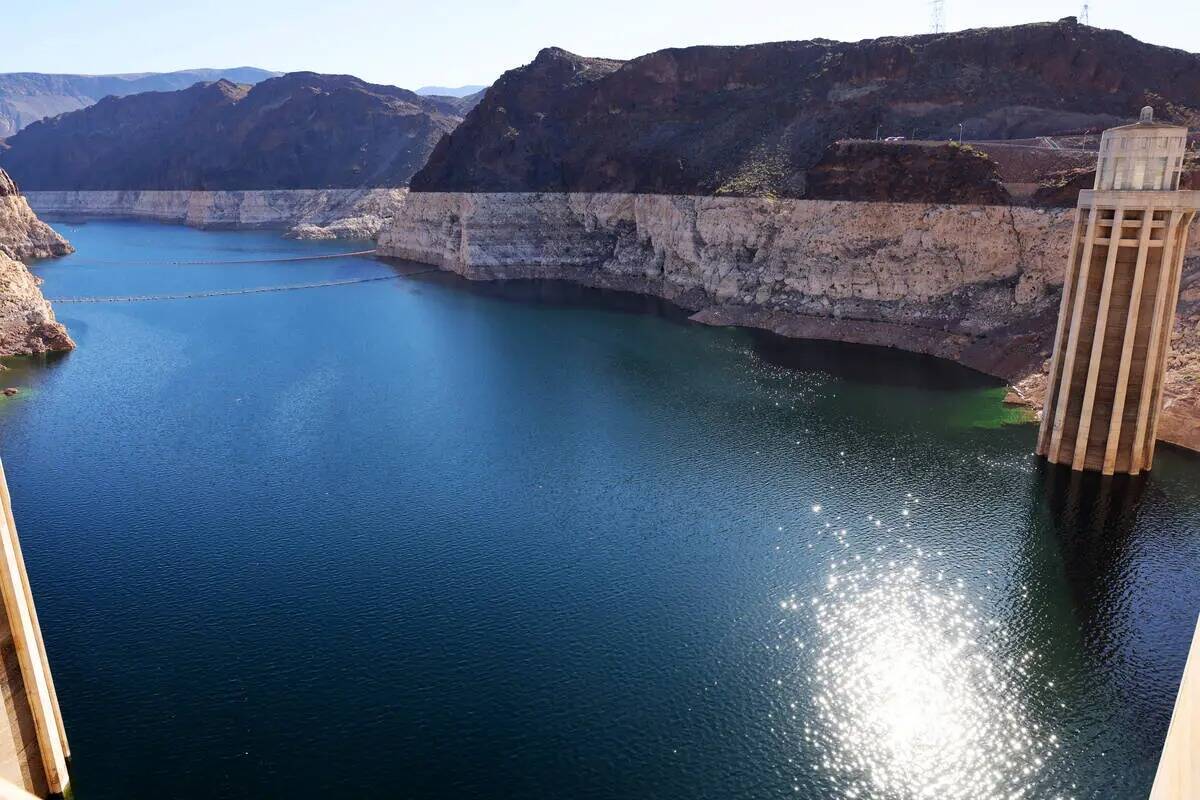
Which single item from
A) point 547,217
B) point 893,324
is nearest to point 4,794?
point 893,324

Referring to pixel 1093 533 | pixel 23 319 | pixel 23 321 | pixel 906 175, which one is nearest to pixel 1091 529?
pixel 1093 533

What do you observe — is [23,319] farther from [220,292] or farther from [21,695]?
[21,695]

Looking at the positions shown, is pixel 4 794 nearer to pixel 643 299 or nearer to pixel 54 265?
pixel 643 299

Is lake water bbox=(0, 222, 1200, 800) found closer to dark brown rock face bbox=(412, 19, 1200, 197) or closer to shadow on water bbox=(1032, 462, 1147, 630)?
shadow on water bbox=(1032, 462, 1147, 630)

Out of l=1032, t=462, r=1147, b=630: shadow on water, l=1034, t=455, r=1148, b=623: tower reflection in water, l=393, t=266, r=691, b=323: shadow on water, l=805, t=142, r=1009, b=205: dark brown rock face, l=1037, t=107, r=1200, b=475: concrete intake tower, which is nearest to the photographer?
l=1034, t=455, r=1148, b=623: tower reflection in water

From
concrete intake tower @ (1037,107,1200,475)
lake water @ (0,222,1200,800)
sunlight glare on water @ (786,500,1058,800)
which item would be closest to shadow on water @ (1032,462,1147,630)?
lake water @ (0,222,1200,800)

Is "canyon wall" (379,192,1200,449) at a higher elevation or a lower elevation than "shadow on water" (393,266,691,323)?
higher
